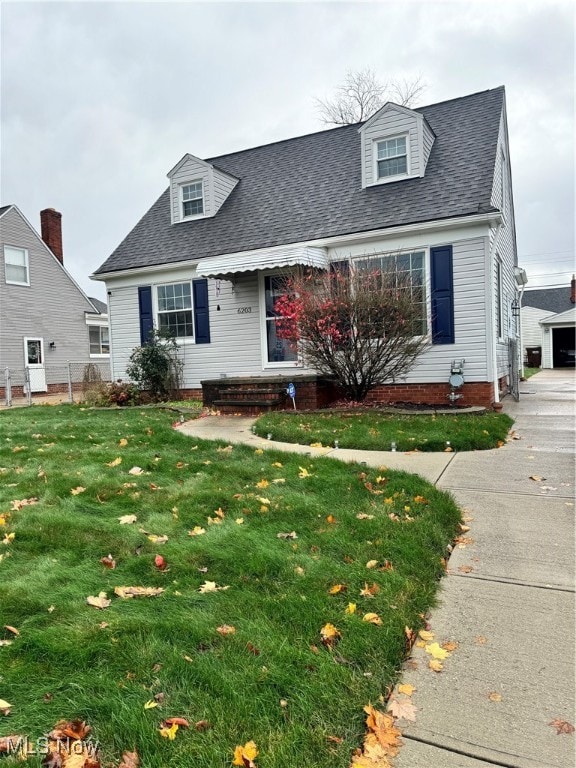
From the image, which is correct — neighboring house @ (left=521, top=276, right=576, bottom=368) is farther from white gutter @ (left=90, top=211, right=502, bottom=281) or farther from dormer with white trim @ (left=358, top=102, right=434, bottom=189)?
white gutter @ (left=90, top=211, right=502, bottom=281)

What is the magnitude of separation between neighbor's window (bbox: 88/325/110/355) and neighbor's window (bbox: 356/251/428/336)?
1714 cm

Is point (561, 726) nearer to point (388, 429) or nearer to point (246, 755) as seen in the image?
point (246, 755)

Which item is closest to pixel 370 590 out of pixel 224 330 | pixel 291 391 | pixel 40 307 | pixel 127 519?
pixel 127 519

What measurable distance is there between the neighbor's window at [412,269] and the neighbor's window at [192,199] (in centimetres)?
550

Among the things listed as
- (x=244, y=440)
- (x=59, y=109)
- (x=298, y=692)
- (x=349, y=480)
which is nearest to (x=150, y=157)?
(x=59, y=109)

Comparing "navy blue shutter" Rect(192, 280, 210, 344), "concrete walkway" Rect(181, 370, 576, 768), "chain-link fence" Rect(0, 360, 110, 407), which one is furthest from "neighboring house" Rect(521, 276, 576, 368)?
"concrete walkway" Rect(181, 370, 576, 768)

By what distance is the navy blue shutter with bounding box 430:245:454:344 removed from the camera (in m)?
9.80

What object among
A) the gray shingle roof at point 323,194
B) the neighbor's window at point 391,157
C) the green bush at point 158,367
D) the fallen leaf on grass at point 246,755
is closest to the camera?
the fallen leaf on grass at point 246,755

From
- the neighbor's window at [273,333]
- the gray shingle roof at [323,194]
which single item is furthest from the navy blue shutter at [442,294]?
the neighbor's window at [273,333]

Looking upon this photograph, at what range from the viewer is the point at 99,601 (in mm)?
2658

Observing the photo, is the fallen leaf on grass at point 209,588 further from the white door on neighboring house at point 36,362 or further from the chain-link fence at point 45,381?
the white door on neighboring house at point 36,362

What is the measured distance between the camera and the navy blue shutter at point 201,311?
12273mm

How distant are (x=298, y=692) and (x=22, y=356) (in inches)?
828

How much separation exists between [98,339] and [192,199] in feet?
42.0
